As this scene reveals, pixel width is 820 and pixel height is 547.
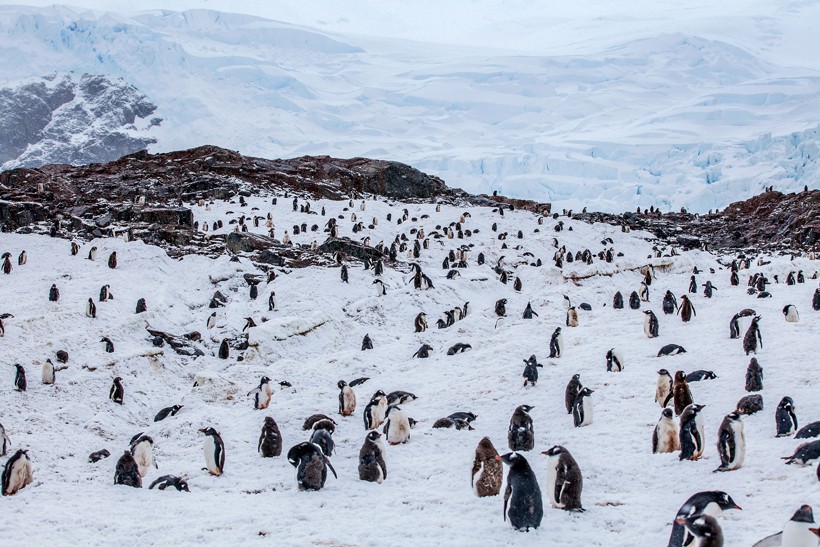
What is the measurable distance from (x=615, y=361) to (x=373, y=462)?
21.7ft

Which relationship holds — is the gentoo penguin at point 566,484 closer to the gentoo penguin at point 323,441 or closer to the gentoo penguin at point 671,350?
the gentoo penguin at point 323,441

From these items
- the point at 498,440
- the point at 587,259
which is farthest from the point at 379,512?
the point at 587,259

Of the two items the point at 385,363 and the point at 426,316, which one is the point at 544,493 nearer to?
the point at 385,363

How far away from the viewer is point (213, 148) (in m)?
53.3

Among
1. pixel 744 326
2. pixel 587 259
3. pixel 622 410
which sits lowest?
pixel 622 410

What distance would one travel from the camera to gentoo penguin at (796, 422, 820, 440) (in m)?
7.88

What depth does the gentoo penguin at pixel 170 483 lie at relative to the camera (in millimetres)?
9250

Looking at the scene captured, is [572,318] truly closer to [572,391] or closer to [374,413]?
[572,391]

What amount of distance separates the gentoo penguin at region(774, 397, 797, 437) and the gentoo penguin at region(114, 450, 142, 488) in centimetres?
936

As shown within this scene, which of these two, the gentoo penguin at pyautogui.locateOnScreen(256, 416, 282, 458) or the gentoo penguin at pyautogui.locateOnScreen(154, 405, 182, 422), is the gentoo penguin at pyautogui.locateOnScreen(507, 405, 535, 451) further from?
the gentoo penguin at pyautogui.locateOnScreen(154, 405, 182, 422)

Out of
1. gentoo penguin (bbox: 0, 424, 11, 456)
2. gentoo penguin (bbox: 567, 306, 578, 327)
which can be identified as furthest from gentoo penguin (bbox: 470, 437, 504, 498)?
gentoo penguin (bbox: 567, 306, 578, 327)

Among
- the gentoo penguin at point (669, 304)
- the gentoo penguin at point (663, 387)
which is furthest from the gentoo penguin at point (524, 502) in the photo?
the gentoo penguin at point (669, 304)

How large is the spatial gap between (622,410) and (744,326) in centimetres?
641

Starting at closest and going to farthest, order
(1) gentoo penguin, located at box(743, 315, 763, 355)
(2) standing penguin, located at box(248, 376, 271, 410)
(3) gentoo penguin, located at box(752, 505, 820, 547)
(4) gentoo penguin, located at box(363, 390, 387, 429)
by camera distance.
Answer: (3) gentoo penguin, located at box(752, 505, 820, 547) < (4) gentoo penguin, located at box(363, 390, 387, 429) < (1) gentoo penguin, located at box(743, 315, 763, 355) < (2) standing penguin, located at box(248, 376, 271, 410)
